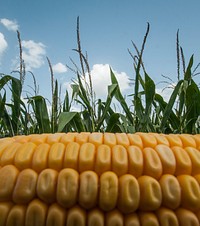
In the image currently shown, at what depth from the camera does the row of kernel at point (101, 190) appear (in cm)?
48

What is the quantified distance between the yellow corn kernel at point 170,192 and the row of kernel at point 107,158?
0.6 inches

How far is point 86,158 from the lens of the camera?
50cm

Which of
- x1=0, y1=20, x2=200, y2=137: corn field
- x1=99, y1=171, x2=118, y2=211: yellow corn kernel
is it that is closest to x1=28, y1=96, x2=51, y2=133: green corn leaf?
x1=0, y1=20, x2=200, y2=137: corn field

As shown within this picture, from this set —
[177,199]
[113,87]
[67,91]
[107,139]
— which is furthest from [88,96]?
[177,199]

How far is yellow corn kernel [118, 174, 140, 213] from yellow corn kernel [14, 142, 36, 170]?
16 centimetres

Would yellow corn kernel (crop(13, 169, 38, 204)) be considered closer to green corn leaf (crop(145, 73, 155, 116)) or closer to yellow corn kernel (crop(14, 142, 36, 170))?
yellow corn kernel (crop(14, 142, 36, 170))

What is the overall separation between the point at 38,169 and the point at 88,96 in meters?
0.61

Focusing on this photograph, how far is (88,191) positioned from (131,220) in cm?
8

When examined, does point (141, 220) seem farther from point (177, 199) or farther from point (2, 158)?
point (2, 158)

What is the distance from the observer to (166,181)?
49 cm

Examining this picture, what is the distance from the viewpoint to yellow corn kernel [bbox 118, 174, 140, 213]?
473 millimetres

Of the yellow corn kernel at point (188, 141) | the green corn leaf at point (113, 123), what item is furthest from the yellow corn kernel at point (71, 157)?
the green corn leaf at point (113, 123)

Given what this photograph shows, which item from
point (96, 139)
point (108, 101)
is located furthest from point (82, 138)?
point (108, 101)

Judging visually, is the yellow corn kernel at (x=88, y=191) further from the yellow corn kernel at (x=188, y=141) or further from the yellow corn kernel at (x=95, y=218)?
the yellow corn kernel at (x=188, y=141)
